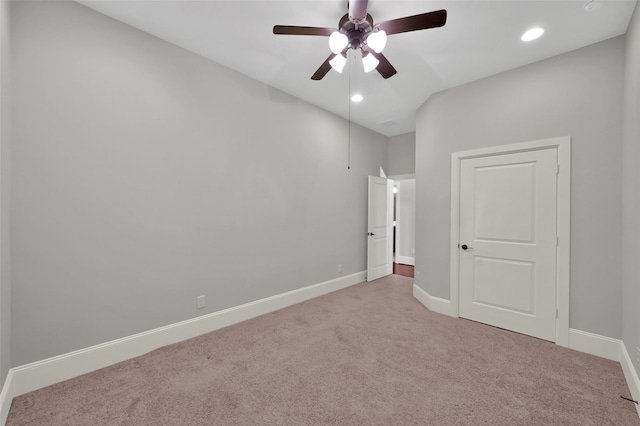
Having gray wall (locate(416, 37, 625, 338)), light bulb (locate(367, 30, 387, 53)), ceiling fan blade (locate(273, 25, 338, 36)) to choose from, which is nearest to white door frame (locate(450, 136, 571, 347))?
gray wall (locate(416, 37, 625, 338))

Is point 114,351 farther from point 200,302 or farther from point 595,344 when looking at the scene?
point 595,344

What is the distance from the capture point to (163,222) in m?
2.57

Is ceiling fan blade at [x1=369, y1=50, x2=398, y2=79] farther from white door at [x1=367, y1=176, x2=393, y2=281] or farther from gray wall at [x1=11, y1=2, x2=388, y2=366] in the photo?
white door at [x1=367, y1=176, x2=393, y2=281]

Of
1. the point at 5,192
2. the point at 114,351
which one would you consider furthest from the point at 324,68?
the point at 114,351

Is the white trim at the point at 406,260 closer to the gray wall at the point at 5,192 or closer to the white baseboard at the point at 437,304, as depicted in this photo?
the white baseboard at the point at 437,304

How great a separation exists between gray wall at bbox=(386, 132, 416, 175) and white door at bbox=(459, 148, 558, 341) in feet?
6.60

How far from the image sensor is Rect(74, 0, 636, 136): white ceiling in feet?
6.88

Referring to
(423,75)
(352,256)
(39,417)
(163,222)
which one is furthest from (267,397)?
(423,75)

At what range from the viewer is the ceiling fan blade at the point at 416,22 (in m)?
1.60

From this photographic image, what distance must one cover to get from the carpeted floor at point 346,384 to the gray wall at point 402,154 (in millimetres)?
3243

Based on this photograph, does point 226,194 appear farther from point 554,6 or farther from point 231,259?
point 554,6

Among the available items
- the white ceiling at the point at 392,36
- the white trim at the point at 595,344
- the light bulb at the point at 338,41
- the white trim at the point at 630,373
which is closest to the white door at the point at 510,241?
the white trim at the point at 595,344

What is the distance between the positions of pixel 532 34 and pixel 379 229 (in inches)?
138

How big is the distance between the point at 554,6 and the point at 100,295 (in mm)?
4355
